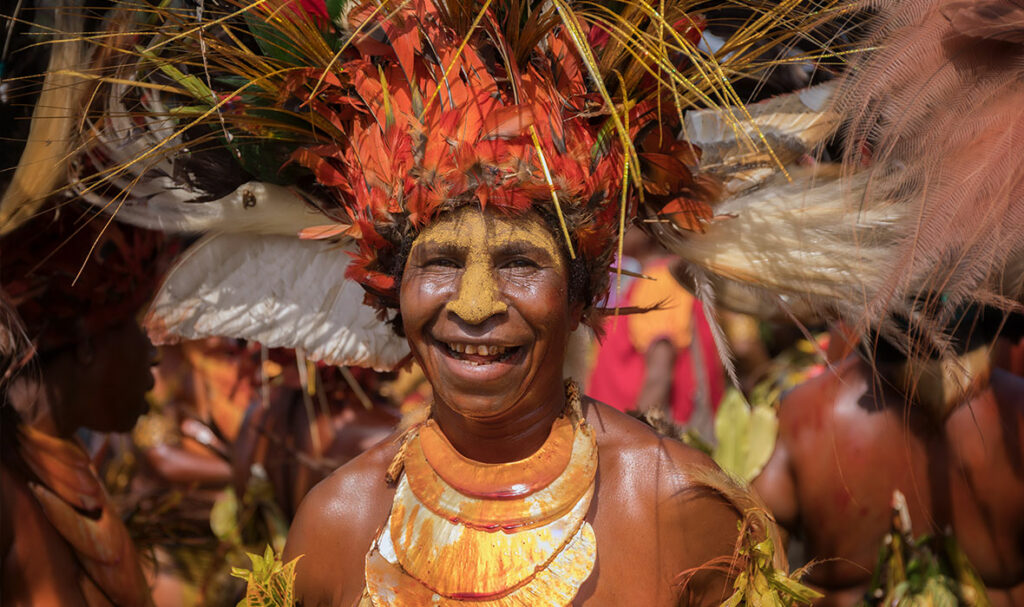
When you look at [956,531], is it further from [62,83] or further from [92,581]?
[62,83]

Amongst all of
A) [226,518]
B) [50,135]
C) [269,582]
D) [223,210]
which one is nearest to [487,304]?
[269,582]

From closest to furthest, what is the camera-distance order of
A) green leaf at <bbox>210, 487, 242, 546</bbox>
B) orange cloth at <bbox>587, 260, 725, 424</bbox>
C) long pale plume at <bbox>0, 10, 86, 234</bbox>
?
long pale plume at <bbox>0, 10, 86, 234</bbox> < green leaf at <bbox>210, 487, 242, 546</bbox> < orange cloth at <bbox>587, 260, 725, 424</bbox>

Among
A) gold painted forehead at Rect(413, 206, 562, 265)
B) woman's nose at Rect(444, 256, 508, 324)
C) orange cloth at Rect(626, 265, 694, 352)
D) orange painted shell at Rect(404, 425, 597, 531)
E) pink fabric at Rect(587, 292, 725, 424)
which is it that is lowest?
pink fabric at Rect(587, 292, 725, 424)

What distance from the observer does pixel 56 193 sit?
2.70 m

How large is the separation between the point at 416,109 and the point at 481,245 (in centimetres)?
32

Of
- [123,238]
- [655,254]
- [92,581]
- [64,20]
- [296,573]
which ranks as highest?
[64,20]

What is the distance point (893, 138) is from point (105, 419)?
263 centimetres

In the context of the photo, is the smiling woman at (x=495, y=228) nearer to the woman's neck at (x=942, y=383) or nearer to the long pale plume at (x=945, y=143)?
the long pale plume at (x=945, y=143)

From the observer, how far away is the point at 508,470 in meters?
2.18

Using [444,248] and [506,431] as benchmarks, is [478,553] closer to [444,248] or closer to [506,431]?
[506,431]

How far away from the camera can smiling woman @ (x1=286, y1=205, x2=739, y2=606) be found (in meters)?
2.05

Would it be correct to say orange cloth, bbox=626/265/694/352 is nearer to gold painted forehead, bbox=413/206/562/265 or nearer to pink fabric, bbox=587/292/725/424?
pink fabric, bbox=587/292/725/424

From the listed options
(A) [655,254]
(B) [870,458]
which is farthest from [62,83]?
(A) [655,254]

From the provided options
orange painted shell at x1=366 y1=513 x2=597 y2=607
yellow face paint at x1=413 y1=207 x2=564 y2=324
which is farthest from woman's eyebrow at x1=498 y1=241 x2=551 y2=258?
orange painted shell at x1=366 y1=513 x2=597 y2=607
